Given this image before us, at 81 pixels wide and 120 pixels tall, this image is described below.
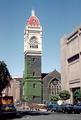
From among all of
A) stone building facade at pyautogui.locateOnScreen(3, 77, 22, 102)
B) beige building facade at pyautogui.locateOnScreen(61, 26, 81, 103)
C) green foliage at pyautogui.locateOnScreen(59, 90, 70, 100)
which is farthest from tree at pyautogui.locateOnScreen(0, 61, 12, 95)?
stone building facade at pyautogui.locateOnScreen(3, 77, 22, 102)

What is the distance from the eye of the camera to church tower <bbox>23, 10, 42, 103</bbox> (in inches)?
4518

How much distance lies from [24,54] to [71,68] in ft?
111

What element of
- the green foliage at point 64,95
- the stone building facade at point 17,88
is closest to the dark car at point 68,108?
the green foliage at point 64,95

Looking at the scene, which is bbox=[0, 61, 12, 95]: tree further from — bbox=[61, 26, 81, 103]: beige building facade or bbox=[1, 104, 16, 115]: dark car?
bbox=[61, 26, 81, 103]: beige building facade

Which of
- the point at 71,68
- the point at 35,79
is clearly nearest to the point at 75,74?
the point at 71,68

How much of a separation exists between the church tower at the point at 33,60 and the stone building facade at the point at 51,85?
124 inches

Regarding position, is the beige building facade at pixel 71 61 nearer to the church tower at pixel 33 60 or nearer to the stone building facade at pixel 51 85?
the church tower at pixel 33 60

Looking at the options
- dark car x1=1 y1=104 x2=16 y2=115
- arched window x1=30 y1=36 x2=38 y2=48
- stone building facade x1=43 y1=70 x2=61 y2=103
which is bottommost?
dark car x1=1 y1=104 x2=16 y2=115

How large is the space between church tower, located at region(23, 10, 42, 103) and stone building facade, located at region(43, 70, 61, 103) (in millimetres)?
3138

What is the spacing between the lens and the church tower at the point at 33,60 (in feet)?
376

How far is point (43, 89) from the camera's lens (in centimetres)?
11806

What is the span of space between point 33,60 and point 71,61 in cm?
2789

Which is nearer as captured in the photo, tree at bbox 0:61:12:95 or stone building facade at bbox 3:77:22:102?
tree at bbox 0:61:12:95

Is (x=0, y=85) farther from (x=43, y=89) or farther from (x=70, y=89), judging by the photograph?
(x=43, y=89)
